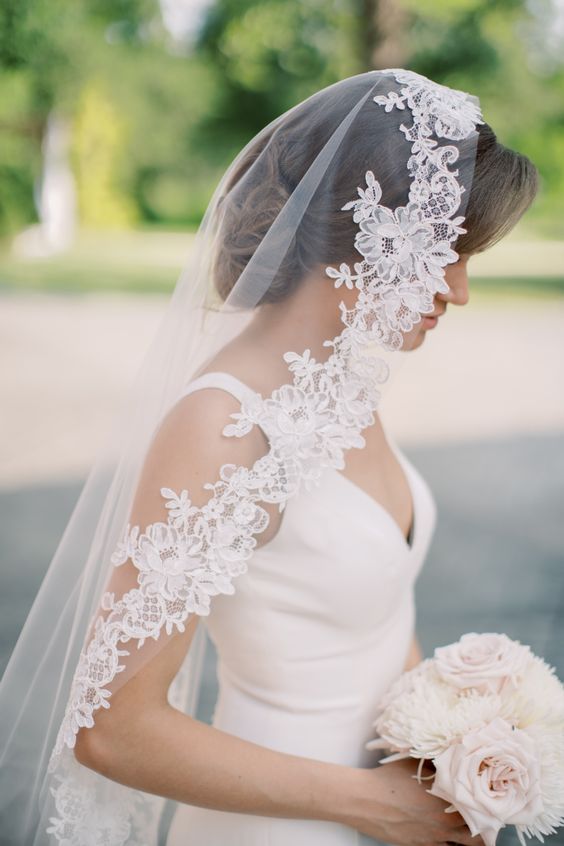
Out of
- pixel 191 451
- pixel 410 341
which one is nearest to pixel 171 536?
pixel 191 451

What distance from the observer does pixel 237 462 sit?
1.31 m

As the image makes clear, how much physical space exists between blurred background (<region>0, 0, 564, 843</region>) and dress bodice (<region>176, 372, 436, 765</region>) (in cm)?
81

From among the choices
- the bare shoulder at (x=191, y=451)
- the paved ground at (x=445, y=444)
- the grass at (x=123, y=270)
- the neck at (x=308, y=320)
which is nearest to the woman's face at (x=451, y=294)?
the neck at (x=308, y=320)

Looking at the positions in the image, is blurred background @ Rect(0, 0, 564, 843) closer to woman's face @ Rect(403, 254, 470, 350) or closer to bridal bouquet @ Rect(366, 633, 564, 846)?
woman's face @ Rect(403, 254, 470, 350)

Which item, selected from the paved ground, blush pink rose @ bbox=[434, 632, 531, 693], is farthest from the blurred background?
blush pink rose @ bbox=[434, 632, 531, 693]

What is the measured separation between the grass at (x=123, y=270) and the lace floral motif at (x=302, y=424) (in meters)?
10.5

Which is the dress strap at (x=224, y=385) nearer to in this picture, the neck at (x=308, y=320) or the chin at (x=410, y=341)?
the neck at (x=308, y=320)

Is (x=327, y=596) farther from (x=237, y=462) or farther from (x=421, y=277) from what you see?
(x=421, y=277)

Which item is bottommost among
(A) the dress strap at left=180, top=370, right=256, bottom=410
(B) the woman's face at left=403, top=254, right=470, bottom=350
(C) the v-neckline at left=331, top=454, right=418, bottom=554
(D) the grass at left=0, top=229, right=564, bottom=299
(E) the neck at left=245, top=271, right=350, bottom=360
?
(C) the v-neckline at left=331, top=454, right=418, bottom=554

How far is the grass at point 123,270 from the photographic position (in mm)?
16656

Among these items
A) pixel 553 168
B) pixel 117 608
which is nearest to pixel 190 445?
pixel 117 608

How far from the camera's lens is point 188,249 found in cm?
2381

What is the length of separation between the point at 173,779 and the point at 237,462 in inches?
19.0

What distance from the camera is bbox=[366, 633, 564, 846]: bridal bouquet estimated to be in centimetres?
130
